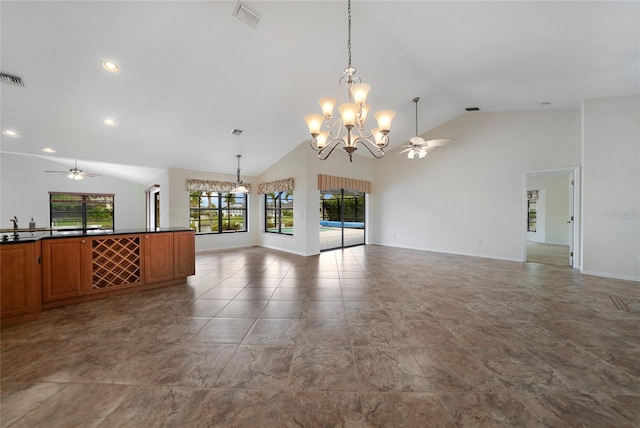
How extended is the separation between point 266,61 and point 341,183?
4.03 m

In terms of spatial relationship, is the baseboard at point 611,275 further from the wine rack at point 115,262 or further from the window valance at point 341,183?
the wine rack at point 115,262

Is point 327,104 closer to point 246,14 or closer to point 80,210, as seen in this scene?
point 246,14

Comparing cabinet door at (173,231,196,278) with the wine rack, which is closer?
the wine rack

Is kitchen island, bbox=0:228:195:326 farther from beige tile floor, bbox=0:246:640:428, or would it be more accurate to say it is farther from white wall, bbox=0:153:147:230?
white wall, bbox=0:153:147:230

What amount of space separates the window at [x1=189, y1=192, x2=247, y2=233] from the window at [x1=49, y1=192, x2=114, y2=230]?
368 centimetres

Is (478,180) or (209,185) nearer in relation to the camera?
(478,180)

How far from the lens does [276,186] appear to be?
6930 millimetres

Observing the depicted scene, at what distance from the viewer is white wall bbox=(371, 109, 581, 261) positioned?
5.09 metres

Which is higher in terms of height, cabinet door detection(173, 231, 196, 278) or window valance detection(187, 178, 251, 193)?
window valance detection(187, 178, 251, 193)

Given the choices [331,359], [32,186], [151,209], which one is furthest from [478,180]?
[32,186]

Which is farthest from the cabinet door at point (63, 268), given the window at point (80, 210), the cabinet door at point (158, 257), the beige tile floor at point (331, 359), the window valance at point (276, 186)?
the window at point (80, 210)

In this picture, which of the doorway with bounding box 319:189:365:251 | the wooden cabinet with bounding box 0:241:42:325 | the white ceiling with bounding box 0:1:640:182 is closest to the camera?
the wooden cabinet with bounding box 0:241:42:325

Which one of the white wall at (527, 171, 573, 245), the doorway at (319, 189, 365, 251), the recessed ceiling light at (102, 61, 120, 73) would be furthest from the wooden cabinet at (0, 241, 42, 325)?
the white wall at (527, 171, 573, 245)

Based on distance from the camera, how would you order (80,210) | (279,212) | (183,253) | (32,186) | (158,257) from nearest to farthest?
(158,257) < (183,253) < (32,186) < (279,212) < (80,210)
